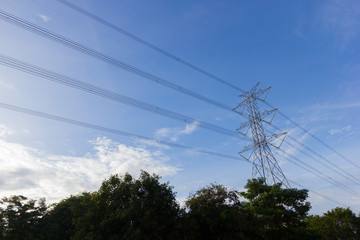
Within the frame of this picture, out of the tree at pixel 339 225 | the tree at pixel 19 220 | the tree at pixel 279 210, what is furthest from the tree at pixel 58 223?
the tree at pixel 339 225

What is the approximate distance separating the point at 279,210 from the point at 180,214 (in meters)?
12.1

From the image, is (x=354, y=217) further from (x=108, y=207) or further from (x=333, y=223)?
(x=108, y=207)

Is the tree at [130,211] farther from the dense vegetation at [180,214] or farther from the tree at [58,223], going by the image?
the tree at [58,223]

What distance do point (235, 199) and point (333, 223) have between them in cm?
3330

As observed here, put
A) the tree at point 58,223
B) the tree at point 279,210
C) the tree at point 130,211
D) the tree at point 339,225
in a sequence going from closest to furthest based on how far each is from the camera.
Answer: the tree at point 130,211 → the tree at point 279,210 → the tree at point 58,223 → the tree at point 339,225

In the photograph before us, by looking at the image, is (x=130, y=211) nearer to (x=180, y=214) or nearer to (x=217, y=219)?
(x=180, y=214)

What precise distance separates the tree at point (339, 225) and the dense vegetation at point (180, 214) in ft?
75.7

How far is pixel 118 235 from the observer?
17125 millimetres

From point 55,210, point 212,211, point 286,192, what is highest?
point 55,210

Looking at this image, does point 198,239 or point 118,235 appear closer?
point 118,235

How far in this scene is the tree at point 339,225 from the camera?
4028 centimetres

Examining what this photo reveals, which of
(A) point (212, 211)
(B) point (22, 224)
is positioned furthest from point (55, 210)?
(A) point (212, 211)

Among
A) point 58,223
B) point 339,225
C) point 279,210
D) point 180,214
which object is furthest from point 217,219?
point 339,225

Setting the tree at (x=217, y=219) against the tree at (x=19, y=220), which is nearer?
the tree at (x=217, y=219)
